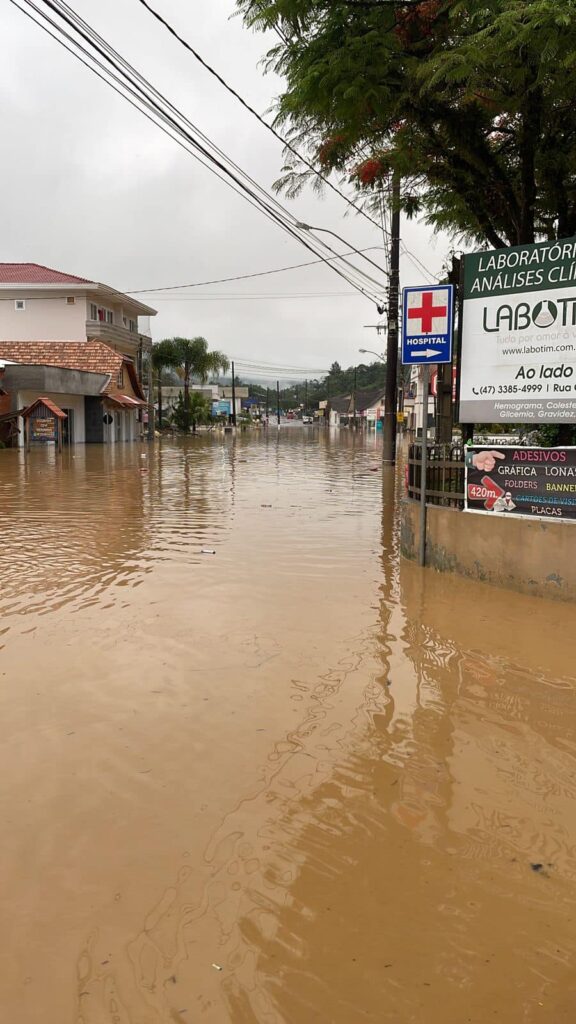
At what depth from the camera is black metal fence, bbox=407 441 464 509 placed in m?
8.21

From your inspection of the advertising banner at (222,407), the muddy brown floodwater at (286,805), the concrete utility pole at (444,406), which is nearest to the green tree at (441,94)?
the concrete utility pole at (444,406)

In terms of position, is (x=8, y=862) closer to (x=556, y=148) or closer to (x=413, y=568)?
(x=413, y=568)

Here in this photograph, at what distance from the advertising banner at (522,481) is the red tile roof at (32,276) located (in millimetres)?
40004

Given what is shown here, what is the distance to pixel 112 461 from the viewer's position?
88.9ft

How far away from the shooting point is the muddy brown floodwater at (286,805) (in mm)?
2449

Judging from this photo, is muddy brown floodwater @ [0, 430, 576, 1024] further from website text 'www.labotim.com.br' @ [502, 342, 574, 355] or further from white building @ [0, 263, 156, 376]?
white building @ [0, 263, 156, 376]

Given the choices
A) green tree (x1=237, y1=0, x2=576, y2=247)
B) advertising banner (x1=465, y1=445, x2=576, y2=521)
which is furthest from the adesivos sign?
green tree (x1=237, y1=0, x2=576, y2=247)

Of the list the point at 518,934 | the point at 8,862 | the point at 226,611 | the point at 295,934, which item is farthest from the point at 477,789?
the point at 226,611

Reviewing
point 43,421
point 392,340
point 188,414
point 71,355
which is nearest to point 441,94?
point 392,340

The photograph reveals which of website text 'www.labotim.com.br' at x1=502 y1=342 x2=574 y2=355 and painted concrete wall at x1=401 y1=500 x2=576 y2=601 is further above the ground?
website text 'www.labotim.com.br' at x1=502 y1=342 x2=574 y2=355

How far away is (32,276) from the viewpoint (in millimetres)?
46188

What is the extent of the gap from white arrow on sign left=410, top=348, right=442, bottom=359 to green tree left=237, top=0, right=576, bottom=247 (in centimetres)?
289

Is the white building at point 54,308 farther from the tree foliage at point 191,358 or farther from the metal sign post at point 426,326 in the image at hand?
the metal sign post at point 426,326

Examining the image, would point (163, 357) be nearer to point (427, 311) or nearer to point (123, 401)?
point (123, 401)
